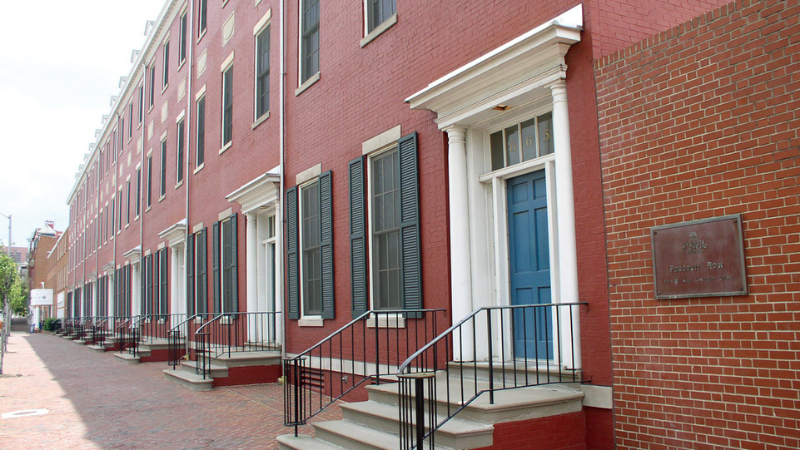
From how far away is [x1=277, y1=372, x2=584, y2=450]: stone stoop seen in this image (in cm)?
545

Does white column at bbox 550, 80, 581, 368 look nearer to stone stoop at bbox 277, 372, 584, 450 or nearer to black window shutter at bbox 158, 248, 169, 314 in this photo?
stone stoop at bbox 277, 372, 584, 450

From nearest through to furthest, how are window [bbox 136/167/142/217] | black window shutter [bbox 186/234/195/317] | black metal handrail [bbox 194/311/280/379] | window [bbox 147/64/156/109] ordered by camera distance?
1. black metal handrail [bbox 194/311/280/379]
2. black window shutter [bbox 186/234/195/317]
3. window [bbox 147/64/156/109]
4. window [bbox 136/167/142/217]

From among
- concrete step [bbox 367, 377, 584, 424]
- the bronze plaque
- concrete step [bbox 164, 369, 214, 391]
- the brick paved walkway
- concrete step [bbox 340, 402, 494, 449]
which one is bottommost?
the brick paved walkway

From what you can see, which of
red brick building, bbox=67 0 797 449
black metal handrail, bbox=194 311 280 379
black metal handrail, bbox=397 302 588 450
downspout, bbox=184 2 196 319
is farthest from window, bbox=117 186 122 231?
black metal handrail, bbox=397 302 588 450

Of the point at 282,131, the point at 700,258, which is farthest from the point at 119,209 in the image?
the point at 700,258

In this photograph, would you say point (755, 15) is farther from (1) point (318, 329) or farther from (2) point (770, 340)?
(1) point (318, 329)

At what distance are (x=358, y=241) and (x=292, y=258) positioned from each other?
2.69 meters

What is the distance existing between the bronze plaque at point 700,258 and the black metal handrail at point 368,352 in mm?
3053

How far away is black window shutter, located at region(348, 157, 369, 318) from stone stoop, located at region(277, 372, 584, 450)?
8.12ft

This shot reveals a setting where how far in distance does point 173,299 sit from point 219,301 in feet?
16.8

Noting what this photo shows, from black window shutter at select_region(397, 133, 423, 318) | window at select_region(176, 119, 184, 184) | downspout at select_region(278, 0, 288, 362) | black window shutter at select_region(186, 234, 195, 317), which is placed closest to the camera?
black window shutter at select_region(397, 133, 423, 318)

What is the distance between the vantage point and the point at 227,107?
1623 centimetres

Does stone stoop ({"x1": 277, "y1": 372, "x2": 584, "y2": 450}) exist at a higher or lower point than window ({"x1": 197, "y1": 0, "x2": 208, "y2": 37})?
lower

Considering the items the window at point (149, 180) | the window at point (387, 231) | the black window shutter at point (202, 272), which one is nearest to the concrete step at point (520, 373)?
the window at point (387, 231)
